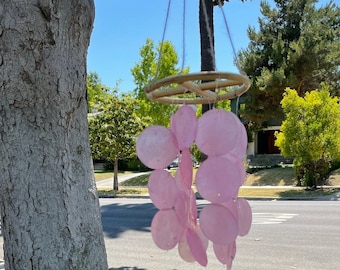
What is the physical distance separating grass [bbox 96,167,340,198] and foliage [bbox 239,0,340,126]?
14.9ft

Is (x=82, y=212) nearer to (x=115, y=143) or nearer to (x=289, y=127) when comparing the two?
(x=289, y=127)

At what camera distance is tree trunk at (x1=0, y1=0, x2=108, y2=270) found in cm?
197

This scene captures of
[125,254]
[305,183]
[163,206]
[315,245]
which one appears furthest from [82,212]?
[305,183]

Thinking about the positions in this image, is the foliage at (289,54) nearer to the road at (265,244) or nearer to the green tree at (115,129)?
the green tree at (115,129)

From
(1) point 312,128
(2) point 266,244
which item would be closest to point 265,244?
(2) point 266,244

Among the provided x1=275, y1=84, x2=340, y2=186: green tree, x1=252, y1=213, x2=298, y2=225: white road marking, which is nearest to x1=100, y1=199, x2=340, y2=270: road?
x1=252, y1=213, x2=298, y2=225: white road marking

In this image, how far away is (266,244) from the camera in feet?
24.2

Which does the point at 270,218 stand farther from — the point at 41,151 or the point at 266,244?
the point at 41,151

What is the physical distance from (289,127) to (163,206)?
16.4 metres

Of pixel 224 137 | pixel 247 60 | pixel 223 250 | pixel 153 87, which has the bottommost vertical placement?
pixel 223 250

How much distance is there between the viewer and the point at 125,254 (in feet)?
23.0

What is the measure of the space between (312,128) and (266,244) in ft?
34.0

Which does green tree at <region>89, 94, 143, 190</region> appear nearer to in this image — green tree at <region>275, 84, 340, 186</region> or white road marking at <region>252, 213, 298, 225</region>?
green tree at <region>275, 84, 340, 186</region>

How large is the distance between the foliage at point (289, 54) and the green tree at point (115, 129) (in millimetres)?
7700
